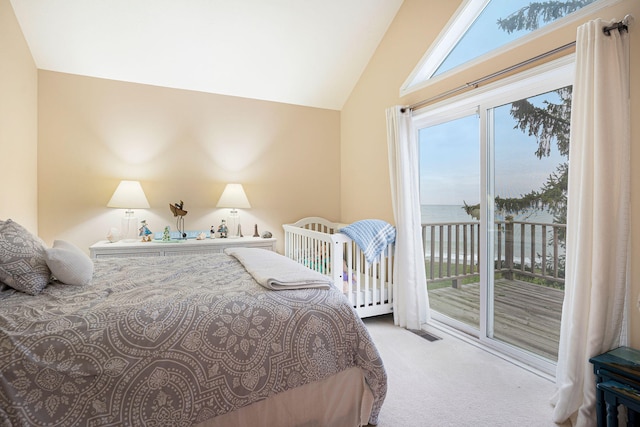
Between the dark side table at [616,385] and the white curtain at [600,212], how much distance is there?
0.08 m

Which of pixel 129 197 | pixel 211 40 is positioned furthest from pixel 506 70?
pixel 129 197

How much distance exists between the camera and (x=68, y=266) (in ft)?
5.29

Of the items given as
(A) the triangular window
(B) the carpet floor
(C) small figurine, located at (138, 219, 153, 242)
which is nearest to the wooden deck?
(B) the carpet floor

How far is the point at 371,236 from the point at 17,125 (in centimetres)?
309

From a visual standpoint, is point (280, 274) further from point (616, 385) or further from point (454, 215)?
point (454, 215)

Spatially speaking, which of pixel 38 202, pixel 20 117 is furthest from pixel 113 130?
pixel 38 202

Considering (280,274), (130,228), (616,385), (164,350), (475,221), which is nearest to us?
(164,350)

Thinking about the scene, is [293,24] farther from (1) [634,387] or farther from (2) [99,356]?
(1) [634,387]

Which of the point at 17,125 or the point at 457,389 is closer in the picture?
the point at 457,389

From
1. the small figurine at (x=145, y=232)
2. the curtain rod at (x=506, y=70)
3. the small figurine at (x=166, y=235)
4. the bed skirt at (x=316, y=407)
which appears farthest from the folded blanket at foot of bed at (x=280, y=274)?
the curtain rod at (x=506, y=70)

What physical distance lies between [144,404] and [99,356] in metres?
0.23

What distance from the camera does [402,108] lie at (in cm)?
297

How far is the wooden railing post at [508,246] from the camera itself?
2.39 meters

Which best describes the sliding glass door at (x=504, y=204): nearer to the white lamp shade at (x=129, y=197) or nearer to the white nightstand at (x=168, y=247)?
the white nightstand at (x=168, y=247)
